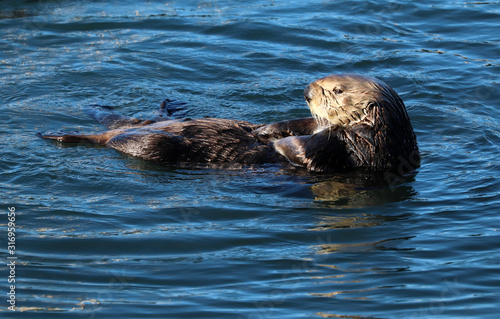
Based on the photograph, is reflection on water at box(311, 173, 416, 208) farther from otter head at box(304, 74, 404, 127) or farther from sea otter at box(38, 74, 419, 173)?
otter head at box(304, 74, 404, 127)

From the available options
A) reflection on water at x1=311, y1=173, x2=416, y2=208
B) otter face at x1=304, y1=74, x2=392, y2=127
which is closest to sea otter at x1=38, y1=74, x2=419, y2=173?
otter face at x1=304, y1=74, x2=392, y2=127

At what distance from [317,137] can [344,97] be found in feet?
1.36

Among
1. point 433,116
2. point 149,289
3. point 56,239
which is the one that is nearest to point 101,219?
point 56,239

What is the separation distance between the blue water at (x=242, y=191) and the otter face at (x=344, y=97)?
53cm

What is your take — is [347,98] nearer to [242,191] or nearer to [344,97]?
[344,97]

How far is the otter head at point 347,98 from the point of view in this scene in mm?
5906

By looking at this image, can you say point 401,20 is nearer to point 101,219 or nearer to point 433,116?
point 433,116

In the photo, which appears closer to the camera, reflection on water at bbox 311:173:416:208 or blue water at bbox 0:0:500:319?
blue water at bbox 0:0:500:319

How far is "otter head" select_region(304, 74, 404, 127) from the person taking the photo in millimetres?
5906

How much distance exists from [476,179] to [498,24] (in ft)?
17.9

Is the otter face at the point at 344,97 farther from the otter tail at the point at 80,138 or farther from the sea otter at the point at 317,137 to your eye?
the otter tail at the point at 80,138

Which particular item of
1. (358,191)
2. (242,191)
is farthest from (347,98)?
(242,191)

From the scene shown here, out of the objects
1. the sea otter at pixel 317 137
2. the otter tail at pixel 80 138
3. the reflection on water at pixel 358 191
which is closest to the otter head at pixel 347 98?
the sea otter at pixel 317 137

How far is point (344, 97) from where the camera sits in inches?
235
